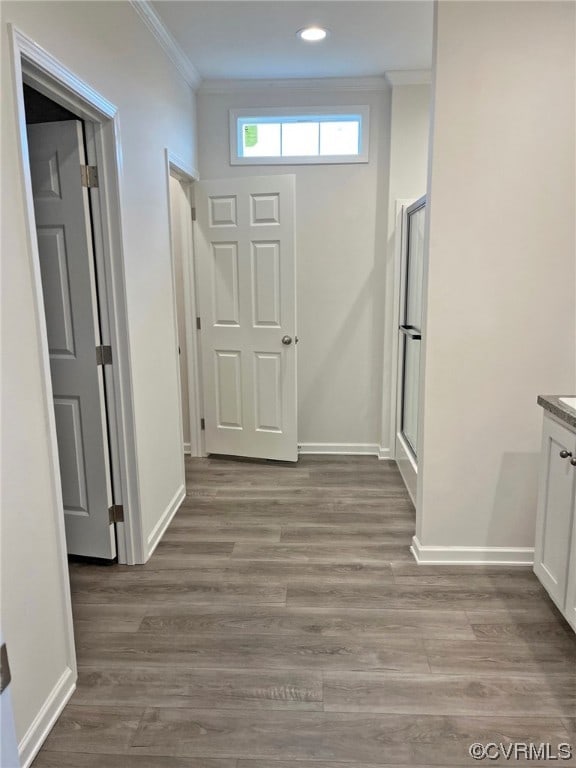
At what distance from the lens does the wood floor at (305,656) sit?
66.1 inches

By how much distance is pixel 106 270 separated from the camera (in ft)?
7.89

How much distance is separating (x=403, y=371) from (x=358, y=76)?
209 cm

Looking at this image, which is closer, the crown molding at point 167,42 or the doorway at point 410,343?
the crown molding at point 167,42

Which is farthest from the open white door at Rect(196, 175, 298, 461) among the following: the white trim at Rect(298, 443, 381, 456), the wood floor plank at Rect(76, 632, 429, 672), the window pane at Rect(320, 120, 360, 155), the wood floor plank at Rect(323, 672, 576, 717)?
the wood floor plank at Rect(323, 672, 576, 717)

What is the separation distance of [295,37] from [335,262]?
1.48m

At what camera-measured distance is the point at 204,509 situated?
334 centimetres

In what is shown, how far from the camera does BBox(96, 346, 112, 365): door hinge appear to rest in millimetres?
2473

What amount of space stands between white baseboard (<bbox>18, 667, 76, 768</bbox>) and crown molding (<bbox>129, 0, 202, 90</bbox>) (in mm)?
2846

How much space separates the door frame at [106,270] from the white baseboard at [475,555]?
1.43 m

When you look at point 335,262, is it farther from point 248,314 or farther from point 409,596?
point 409,596

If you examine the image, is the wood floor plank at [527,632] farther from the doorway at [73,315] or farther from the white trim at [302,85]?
the white trim at [302,85]

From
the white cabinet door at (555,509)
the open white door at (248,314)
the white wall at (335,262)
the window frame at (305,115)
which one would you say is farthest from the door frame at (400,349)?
the white cabinet door at (555,509)

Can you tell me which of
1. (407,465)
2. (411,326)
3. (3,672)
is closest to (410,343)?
(411,326)

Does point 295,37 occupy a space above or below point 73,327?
above
